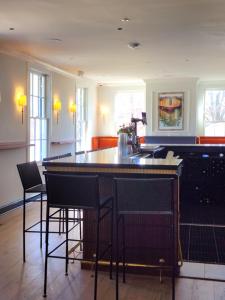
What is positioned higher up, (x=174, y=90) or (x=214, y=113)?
(x=174, y=90)

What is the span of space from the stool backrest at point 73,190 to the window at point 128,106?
848 cm

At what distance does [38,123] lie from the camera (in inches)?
285

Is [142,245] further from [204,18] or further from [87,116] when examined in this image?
[87,116]

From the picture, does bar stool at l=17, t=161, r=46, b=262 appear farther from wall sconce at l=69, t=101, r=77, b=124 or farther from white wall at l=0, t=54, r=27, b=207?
wall sconce at l=69, t=101, r=77, b=124

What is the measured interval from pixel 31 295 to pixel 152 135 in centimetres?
781

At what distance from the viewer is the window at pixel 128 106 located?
11.3 metres

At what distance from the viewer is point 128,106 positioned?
11352mm

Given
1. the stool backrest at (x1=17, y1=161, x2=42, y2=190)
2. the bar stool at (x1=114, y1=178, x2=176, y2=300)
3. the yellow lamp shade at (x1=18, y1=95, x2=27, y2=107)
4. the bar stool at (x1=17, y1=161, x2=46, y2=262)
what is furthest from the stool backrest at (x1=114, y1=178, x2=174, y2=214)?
the yellow lamp shade at (x1=18, y1=95, x2=27, y2=107)

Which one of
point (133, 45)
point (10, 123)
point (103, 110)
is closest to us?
point (133, 45)

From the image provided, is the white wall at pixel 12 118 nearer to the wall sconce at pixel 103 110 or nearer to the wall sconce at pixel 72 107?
the wall sconce at pixel 72 107

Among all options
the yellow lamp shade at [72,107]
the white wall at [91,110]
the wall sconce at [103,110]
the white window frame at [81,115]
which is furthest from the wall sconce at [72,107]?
the wall sconce at [103,110]

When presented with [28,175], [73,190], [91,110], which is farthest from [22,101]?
[91,110]

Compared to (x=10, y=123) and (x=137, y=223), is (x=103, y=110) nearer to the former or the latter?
(x=10, y=123)

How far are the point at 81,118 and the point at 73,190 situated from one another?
7254 millimetres
